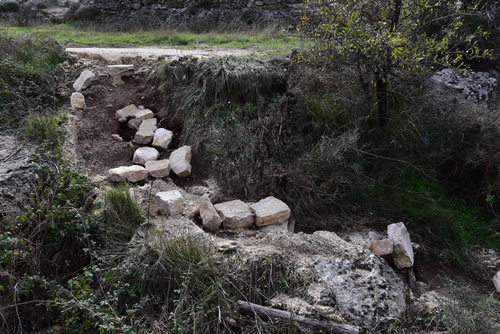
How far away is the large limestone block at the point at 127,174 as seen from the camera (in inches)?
179

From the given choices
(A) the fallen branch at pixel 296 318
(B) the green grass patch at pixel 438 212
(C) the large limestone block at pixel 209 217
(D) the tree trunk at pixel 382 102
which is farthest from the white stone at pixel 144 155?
(D) the tree trunk at pixel 382 102

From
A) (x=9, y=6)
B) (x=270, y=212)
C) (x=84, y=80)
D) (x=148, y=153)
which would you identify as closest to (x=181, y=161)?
(x=148, y=153)

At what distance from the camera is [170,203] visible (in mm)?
4113

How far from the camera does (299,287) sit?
3455 millimetres

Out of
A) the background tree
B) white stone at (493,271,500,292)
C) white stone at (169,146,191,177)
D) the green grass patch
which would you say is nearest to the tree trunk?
the background tree

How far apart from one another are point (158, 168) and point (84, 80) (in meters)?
2.12

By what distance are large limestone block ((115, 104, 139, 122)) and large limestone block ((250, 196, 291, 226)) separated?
238 cm

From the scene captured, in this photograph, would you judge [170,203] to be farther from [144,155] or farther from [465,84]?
[465,84]

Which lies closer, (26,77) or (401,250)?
(401,250)

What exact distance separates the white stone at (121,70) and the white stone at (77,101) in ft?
2.26

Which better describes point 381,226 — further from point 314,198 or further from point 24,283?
point 24,283

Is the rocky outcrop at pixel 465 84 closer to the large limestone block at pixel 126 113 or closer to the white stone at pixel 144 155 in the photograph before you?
the white stone at pixel 144 155

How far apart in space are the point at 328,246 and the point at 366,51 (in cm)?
224

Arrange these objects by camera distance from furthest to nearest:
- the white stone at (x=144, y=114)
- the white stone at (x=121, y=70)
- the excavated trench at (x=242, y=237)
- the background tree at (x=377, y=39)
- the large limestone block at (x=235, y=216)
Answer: the white stone at (x=121, y=70)
the white stone at (x=144, y=114)
the background tree at (x=377, y=39)
the large limestone block at (x=235, y=216)
the excavated trench at (x=242, y=237)
